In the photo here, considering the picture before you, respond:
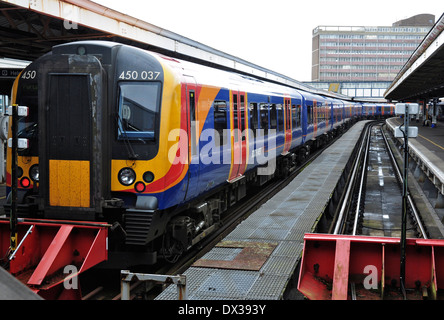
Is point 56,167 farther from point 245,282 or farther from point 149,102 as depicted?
point 245,282

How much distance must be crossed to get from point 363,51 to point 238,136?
142005 millimetres

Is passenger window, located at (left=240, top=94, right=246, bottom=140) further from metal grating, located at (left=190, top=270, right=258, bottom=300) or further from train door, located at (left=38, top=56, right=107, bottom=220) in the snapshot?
metal grating, located at (left=190, top=270, right=258, bottom=300)

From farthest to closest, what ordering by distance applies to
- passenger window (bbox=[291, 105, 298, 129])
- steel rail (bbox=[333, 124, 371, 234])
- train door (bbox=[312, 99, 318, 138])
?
1. train door (bbox=[312, 99, 318, 138])
2. passenger window (bbox=[291, 105, 298, 129])
3. steel rail (bbox=[333, 124, 371, 234])

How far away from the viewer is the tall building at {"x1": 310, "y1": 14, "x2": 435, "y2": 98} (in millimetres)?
143250

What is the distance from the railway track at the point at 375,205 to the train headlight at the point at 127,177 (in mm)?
6052

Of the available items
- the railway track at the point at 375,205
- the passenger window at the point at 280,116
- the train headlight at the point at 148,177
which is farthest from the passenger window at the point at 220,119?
the passenger window at the point at 280,116

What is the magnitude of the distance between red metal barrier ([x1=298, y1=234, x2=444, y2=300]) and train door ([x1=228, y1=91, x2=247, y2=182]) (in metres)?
3.96

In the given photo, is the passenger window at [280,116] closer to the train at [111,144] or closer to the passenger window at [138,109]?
the train at [111,144]

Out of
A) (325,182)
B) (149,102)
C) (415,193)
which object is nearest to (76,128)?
(149,102)

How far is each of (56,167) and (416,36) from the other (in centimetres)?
15353

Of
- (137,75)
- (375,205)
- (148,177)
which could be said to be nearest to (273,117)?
(375,205)

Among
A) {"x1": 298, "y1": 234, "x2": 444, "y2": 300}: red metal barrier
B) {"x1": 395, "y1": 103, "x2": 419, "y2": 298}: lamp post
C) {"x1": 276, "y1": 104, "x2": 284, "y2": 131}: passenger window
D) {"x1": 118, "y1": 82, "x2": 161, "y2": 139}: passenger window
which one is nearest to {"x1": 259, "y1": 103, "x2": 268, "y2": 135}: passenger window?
{"x1": 276, "y1": 104, "x2": 284, "y2": 131}: passenger window

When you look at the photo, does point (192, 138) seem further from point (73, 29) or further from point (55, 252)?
point (73, 29)

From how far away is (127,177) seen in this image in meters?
6.86
